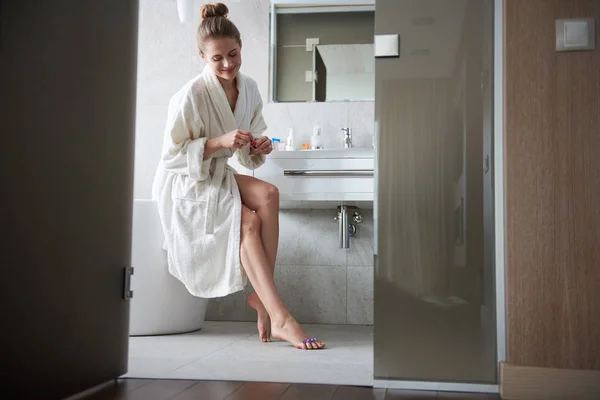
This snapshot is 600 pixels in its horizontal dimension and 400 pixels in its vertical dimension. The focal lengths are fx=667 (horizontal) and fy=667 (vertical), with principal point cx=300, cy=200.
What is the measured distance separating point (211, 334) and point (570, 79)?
1865 millimetres

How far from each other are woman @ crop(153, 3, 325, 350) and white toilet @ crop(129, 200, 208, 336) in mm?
72

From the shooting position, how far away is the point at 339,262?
339 centimetres

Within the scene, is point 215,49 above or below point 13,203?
above

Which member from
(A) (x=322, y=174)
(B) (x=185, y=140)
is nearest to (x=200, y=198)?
(B) (x=185, y=140)

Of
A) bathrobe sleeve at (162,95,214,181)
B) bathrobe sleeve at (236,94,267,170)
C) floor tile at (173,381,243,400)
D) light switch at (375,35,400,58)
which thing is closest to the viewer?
floor tile at (173,381,243,400)

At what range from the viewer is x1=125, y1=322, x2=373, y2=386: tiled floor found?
1719 millimetres

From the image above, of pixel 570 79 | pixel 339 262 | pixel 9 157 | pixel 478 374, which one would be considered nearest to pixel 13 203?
pixel 9 157

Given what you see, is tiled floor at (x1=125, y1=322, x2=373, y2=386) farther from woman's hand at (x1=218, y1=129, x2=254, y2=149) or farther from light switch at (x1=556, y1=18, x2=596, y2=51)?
light switch at (x1=556, y1=18, x2=596, y2=51)

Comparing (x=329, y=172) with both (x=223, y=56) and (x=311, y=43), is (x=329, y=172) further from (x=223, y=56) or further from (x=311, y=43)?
(x=311, y=43)

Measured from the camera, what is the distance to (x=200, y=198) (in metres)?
2.71

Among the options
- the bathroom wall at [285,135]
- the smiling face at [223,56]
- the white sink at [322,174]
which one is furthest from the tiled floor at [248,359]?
the smiling face at [223,56]

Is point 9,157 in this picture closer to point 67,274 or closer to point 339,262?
point 67,274

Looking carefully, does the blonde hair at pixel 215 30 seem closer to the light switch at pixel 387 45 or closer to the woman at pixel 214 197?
the woman at pixel 214 197

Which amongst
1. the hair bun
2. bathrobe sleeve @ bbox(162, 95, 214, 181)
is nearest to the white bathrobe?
bathrobe sleeve @ bbox(162, 95, 214, 181)
